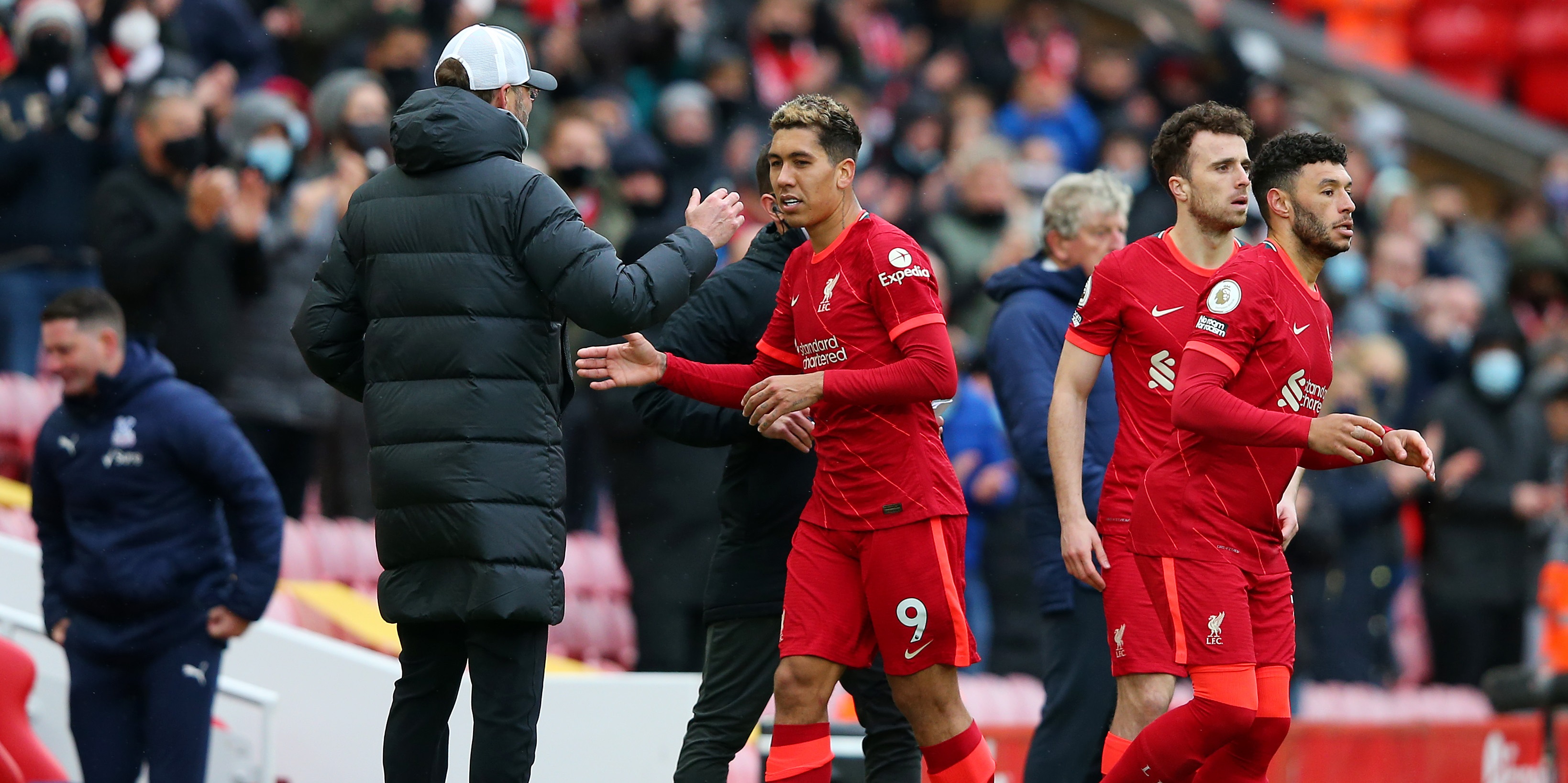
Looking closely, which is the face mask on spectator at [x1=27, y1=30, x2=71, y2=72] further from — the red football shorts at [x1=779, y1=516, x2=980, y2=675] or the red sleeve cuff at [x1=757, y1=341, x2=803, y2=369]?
the red football shorts at [x1=779, y1=516, x2=980, y2=675]

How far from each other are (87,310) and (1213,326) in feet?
13.7

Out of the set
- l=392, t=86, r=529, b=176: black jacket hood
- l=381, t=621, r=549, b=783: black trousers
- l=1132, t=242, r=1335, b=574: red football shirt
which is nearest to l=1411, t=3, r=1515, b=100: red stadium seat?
l=1132, t=242, r=1335, b=574: red football shirt

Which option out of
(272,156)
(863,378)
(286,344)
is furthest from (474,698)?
(272,156)

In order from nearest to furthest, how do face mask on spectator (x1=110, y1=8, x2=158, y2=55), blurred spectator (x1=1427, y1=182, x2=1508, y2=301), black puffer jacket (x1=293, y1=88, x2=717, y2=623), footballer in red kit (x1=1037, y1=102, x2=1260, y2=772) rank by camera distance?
black puffer jacket (x1=293, y1=88, x2=717, y2=623)
footballer in red kit (x1=1037, y1=102, x2=1260, y2=772)
face mask on spectator (x1=110, y1=8, x2=158, y2=55)
blurred spectator (x1=1427, y1=182, x2=1508, y2=301)

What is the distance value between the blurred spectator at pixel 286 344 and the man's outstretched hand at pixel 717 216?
13.1ft

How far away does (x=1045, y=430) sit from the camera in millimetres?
6977

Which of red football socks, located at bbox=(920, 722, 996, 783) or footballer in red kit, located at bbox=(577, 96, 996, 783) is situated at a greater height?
footballer in red kit, located at bbox=(577, 96, 996, 783)

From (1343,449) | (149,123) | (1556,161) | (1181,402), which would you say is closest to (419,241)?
(1181,402)

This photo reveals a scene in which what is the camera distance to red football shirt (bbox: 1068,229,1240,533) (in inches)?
244

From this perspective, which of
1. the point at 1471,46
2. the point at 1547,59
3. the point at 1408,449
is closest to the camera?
the point at 1408,449

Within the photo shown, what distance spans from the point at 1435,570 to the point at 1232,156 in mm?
7999

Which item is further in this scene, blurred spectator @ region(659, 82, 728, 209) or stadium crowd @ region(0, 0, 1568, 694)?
blurred spectator @ region(659, 82, 728, 209)

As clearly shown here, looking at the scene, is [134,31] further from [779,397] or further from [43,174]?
[779,397]

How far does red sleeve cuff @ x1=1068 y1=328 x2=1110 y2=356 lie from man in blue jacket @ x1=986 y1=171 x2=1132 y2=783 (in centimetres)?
45
